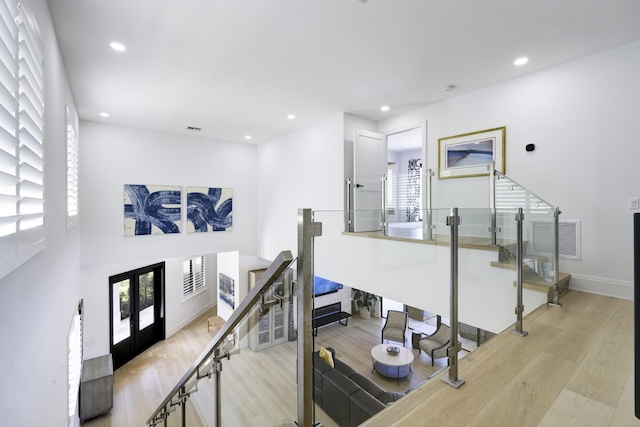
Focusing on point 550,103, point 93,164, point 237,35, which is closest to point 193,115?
point 93,164

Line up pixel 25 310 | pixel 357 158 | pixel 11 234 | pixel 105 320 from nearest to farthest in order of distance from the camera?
pixel 11 234
pixel 25 310
pixel 357 158
pixel 105 320

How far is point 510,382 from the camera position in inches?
66.1

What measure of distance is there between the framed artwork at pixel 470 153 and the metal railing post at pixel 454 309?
2.49 meters

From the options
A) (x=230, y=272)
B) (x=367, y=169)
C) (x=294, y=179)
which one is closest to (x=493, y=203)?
(x=367, y=169)

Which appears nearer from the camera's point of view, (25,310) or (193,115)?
(25,310)

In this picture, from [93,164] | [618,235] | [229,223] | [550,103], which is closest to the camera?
[618,235]

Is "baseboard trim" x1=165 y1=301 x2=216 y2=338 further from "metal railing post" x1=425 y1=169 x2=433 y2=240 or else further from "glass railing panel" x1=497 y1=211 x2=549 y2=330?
"glass railing panel" x1=497 y1=211 x2=549 y2=330

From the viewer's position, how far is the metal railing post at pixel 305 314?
44.4 inches

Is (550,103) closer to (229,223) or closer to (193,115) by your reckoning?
(193,115)

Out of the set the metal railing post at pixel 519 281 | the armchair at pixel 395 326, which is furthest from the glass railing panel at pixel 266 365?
the metal railing post at pixel 519 281

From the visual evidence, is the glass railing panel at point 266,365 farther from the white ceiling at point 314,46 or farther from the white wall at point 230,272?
the white wall at point 230,272

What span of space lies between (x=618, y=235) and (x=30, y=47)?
524cm

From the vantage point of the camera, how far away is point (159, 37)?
284cm

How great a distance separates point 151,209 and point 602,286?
7.52 meters
